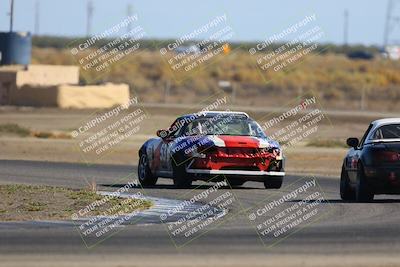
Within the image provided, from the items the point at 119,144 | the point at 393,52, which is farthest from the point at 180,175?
the point at 393,52

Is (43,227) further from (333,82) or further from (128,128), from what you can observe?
(333,82)

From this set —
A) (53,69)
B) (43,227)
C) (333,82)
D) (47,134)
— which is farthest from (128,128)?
(333,82)

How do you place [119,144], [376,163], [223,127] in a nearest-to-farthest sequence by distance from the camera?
[376,163] → [223,127] → [119,144]

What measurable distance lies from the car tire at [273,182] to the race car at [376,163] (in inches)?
88.4

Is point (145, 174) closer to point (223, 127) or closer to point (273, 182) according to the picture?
point (223, 127)

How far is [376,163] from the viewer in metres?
20.3

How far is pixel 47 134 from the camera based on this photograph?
143 ft

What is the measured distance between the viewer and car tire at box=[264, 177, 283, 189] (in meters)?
23.7

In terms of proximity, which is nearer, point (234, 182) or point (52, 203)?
point (52, 203)

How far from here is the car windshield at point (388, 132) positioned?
69.1ft

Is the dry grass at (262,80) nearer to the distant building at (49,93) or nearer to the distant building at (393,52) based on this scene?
the distant building at (49,93)

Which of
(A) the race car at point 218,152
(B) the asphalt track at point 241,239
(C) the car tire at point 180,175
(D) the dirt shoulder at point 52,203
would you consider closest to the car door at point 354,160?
(B) the asphalt track at point 241,239

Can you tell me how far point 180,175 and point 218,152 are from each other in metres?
0.84

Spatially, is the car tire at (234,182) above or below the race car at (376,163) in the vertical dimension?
below
